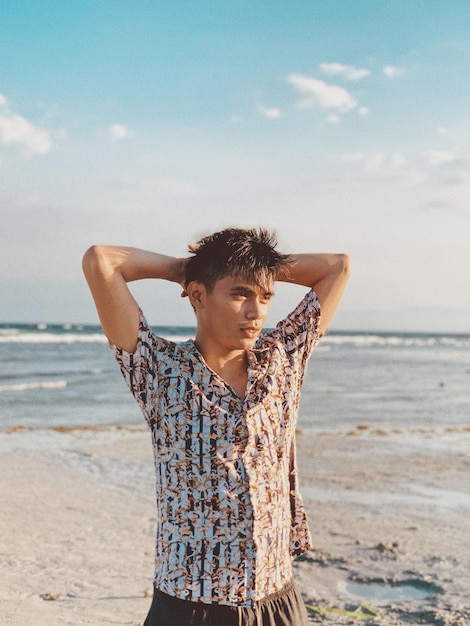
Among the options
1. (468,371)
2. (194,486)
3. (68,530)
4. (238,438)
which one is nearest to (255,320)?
(238,438)

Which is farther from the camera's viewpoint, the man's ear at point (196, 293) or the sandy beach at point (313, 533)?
the sandy beach at point (313, 533)

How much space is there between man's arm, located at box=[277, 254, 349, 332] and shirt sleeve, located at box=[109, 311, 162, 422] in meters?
0.62

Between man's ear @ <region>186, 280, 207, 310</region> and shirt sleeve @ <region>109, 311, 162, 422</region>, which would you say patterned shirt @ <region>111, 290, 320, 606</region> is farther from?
man's ear @ <region>186, 280, 207, 310</region>

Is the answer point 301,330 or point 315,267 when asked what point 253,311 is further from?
point 315,267

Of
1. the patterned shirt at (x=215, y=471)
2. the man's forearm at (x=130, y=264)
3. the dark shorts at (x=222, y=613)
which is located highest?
the man's forearm at (x=130, y=264)

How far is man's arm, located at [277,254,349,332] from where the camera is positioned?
276 cm

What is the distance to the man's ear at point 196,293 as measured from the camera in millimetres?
2467

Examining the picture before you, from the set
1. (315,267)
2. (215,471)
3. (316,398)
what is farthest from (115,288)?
(316,398)

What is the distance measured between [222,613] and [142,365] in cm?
78

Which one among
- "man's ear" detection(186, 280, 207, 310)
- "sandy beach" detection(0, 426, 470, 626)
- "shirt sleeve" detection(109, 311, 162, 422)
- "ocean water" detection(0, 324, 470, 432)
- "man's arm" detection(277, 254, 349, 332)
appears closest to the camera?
"shirt sleeve" detection(109, 311, 162, 422)

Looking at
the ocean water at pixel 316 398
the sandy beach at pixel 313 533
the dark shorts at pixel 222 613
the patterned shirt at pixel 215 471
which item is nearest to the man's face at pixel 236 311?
the patterned shirt at pixel 215 471

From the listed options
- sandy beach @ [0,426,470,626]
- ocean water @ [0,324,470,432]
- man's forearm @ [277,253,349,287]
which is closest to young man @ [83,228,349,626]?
man's forearm @ [277,253,349,287]

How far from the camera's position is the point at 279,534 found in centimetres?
230

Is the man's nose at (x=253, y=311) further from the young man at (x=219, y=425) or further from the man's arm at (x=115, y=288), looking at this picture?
the man's arm at (x=115, y=288)
